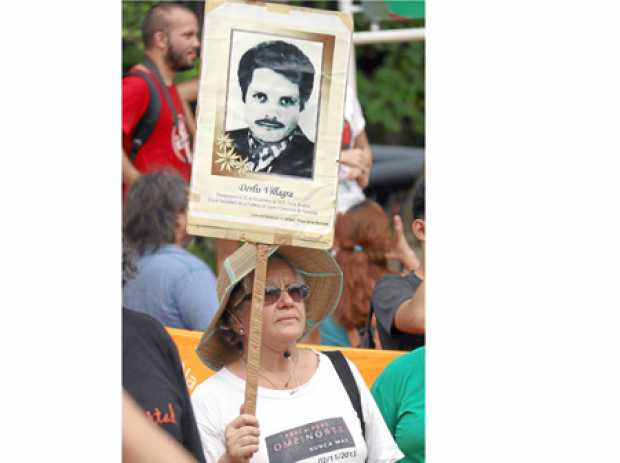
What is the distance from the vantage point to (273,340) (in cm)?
340

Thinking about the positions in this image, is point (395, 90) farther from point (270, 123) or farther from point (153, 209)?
point (270, 123)

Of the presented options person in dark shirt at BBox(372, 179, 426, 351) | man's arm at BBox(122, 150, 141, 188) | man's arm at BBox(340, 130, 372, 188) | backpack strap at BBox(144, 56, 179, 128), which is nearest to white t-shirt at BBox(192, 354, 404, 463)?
person in dark shirt at BBox(372, 179, 426, 351)

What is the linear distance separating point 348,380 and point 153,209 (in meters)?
1.10

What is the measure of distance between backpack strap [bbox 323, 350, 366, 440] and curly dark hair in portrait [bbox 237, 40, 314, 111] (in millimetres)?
741

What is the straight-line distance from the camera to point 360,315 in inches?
154

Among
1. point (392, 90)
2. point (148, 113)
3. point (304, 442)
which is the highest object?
point (392, 90)

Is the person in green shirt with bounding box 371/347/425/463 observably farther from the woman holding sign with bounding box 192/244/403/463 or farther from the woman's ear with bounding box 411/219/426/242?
the woman's ear with bounding box 411/219/426/242

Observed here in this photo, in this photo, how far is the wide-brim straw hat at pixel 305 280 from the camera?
11.2 feet

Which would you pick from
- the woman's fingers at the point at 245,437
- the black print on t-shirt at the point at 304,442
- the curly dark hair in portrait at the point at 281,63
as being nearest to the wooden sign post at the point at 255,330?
the woman's fingers at the point at 245,437

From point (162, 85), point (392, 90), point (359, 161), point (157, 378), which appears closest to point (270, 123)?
point (157, 378)

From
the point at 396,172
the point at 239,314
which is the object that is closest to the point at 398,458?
the point at 239,314

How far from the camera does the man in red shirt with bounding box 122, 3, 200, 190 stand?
4.47 metres
